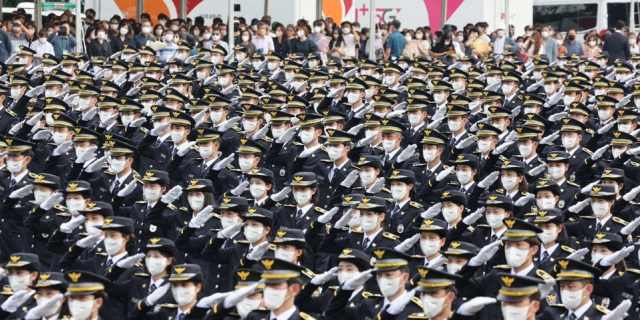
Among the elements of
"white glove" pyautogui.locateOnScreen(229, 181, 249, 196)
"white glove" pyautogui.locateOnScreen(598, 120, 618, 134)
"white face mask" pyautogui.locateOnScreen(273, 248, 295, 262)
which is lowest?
"white face mask" pyautogui.locateOnScreen(273, 248, 295, 262)

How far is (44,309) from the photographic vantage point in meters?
10.2

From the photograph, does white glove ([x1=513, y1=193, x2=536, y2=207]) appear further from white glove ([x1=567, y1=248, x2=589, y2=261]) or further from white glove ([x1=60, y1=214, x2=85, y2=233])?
white glove ([x1=60, y1=214, x2=85, y2=233])

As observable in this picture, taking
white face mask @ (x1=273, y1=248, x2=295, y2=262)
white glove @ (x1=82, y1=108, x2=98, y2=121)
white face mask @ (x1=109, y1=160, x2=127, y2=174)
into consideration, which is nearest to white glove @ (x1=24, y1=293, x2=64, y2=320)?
white face mask @ (x1=273, y1=248, x2=295, y2=262)

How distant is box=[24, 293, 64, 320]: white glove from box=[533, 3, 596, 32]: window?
94.1 ft

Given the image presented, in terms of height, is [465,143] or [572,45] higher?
[572,45]

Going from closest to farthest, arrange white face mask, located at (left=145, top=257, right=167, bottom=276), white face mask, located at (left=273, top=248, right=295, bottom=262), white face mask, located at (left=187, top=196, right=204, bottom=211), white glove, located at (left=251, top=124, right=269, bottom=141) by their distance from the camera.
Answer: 1. white face mask, located at (left=145, top=257, right=167, bottom=276)
2. white face mask, located at (left=273, top=248, right=295, bottom=262)
3. white face mask, located at (left=187, top=196, right=204, bottom=211)
4. white glove, located at (left=251, top=124, right=269, bottom=141)

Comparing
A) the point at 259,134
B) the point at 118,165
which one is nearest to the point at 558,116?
the point at 259,134

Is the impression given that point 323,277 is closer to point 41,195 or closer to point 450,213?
point 450,213

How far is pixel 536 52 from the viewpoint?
26.7 metres

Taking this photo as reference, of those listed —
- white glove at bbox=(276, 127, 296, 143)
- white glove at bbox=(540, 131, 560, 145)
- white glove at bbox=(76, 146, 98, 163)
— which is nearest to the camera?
white glove at bbox=(76, 146, 98, 163)

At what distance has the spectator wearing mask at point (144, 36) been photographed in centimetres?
2536

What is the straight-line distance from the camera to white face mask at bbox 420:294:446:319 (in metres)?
9.65

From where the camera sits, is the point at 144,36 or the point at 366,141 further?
the point at 144,36

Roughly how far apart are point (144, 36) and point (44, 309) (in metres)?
15.7
